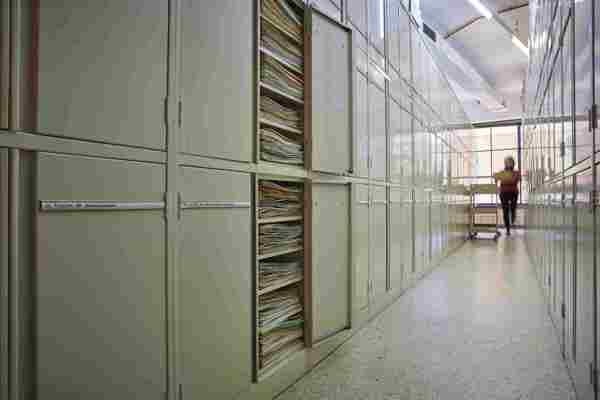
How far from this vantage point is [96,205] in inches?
43.6

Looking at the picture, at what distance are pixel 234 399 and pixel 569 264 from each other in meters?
1.73

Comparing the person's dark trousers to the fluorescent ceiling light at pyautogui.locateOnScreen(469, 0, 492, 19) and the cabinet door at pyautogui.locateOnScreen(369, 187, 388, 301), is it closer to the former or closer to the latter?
the fluorescent ceiling light at pyautogui.locateOnScreen(469, 0, 492, 19)

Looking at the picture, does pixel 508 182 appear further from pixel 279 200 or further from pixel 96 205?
pixel 96 205

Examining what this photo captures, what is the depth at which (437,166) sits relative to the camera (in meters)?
6.25

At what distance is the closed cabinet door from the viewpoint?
145 cm

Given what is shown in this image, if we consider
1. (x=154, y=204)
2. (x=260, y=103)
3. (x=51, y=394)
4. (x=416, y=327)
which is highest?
(x=260, y=103)

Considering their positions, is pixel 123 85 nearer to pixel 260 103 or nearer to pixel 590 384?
pixel 260 103

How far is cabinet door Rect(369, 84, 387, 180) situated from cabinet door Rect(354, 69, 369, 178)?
0.12 m

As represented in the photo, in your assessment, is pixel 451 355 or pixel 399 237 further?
pixel 399 237

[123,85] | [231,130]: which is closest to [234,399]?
[231,130]

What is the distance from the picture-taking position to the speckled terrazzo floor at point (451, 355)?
79.7 inches

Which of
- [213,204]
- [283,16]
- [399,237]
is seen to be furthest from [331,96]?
[399,237]

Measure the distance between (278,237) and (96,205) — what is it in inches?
46.8

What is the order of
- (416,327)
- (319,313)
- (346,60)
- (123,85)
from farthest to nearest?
(416,327) → (346,60) → (319,313) → (123,85)
